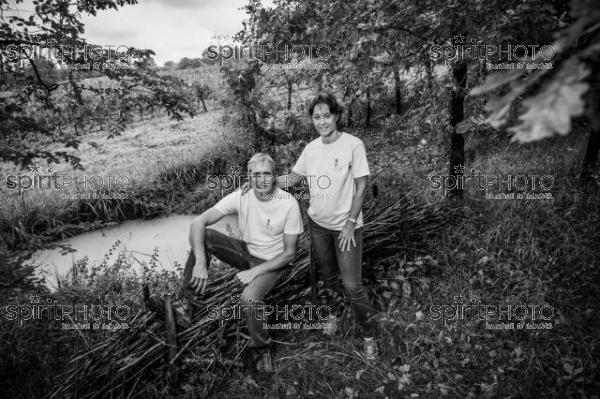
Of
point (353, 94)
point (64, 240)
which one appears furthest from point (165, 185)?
point (353, 94)

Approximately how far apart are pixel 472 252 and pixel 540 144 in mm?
3565

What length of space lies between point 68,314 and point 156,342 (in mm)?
1578

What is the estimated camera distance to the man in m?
2.65

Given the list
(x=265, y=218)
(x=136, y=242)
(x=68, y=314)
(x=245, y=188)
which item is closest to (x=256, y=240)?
(x=265, y=218)

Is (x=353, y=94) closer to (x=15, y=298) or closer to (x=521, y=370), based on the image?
(x=521, y=370)

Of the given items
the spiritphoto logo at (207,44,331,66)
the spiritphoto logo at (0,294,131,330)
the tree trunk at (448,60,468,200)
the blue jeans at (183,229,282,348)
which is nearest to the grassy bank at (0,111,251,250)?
the spiritphoto logo at (0,294,131,330)

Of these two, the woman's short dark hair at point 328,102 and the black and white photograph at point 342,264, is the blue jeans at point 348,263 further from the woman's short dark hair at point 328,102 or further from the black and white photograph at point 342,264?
the woman's short dark hair at point 328,102

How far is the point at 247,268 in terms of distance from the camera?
2.90m

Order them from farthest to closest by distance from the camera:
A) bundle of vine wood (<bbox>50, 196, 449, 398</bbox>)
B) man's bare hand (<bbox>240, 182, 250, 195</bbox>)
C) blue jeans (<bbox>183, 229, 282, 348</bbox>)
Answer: man's bare hand (<bbox>240, 182, 250, 195</bbox>) < blue jeans (<bbox>183, 229, 282, 348</bbox>) < bundle of vine wood (<bbox>50, 196, 449, 398</bbox>)

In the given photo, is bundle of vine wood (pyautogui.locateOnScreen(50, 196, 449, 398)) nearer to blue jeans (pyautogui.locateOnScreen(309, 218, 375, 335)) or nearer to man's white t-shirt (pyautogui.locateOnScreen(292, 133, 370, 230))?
blue jeans (pyautogui.locateOnScreen(309, 218, 375, 335))

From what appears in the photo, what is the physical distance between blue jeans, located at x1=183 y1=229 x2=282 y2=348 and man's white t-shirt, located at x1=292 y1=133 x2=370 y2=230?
25.6 inches

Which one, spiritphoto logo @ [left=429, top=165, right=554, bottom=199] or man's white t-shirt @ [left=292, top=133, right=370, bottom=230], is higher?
man's white t-shirt @ [left=292, top=133, right=370, bottom=230]

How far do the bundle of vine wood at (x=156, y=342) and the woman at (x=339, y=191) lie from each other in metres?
0.68

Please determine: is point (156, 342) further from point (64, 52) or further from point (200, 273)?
point (64, 52)
